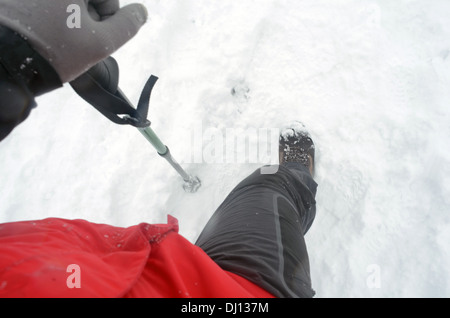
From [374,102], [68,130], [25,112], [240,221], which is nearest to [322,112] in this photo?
[374,102]

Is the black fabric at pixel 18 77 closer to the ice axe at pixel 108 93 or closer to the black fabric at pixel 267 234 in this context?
the ice axe at pixel 108 93

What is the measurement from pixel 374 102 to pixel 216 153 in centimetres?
109

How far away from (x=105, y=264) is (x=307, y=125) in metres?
1.51

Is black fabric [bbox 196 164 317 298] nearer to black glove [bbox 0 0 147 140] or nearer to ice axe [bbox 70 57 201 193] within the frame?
ice axe [bbox 70 57 201 193]

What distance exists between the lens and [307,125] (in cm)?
177

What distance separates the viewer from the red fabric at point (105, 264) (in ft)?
1.67

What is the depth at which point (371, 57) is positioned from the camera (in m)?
1.78

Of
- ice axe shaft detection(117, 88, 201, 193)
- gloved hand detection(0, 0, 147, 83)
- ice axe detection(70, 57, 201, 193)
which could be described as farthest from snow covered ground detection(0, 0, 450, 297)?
gloved hand detection(0, 0, 147, 83)

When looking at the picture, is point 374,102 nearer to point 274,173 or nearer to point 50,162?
point 274,173

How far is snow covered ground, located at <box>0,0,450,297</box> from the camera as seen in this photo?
1445mm

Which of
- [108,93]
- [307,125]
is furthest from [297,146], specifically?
[108,93]

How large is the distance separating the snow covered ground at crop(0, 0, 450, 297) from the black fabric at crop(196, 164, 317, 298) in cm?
43
